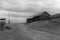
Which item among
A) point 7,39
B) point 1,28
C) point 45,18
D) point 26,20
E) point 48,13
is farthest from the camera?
point 26,20

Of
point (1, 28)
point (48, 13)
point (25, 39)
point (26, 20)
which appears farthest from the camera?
point (26, 20)

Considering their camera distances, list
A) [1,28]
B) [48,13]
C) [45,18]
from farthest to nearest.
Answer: [48,13]
[45,18]
[1,28]

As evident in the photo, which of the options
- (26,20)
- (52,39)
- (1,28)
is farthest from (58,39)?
(26,20)

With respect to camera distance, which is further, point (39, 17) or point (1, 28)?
point (39, 17)

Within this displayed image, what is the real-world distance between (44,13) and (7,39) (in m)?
39.1

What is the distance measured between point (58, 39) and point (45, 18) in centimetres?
3660

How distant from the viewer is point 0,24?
A: 3175 centimetres

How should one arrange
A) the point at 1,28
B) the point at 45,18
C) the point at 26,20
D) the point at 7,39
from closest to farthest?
1. the point at 7,39
2. the point at 1,28
3. the point at 45,18
4. the point at 26,20

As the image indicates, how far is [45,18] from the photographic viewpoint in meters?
53.6

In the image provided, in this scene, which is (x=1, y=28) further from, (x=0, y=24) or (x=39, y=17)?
(x=39, y=17)

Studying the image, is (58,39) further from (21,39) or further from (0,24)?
(0,24)

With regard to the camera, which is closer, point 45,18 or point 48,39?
point 48,39

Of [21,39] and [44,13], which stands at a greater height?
[44,13]

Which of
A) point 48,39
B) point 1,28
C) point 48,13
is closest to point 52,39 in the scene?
point 48,39
